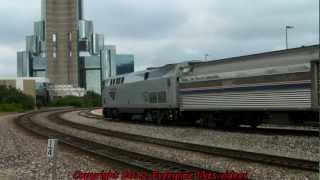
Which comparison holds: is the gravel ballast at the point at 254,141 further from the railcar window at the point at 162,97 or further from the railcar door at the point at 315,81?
the railcar window at the point at 162,97

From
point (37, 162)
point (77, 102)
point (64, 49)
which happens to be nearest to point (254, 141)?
point (37, 162)

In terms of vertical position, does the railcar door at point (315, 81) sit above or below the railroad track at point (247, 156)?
above

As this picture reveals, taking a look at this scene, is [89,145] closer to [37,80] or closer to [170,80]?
[170,80]

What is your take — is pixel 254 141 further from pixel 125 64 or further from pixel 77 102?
pixel 77 102

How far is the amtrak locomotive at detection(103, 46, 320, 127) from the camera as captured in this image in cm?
1975

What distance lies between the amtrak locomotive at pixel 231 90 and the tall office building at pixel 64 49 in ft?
445

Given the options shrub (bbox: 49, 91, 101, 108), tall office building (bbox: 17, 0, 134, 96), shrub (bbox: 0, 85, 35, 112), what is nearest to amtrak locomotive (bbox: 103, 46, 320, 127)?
shrub (bbox: 0, 85, 35, 112)

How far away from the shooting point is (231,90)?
23.7 m

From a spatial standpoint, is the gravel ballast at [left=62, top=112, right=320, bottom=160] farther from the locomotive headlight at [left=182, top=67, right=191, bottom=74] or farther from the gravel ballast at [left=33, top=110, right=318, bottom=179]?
the locomotive headlight at [left=182, top=67, right=191, bottom=74]

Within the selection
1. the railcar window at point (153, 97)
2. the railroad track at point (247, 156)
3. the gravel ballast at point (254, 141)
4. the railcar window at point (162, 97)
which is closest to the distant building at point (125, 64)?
the railcar window at point (153, 97)

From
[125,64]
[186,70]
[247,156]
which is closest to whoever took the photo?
[247,156]

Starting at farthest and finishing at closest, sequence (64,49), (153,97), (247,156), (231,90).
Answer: (64,49)
(153,97)
(231,90)
(247,156)

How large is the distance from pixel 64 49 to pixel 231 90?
504 ft

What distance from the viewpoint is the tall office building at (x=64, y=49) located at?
172875 mm
